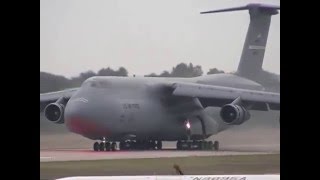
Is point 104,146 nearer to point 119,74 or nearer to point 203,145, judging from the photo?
point 119,74

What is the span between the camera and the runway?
23828 mm

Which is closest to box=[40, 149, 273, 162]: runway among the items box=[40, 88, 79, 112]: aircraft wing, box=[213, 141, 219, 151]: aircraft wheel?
box=[213, 141, 219, 151]: aircraft wheel

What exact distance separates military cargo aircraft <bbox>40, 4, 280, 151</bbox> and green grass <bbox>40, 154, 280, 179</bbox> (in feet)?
2.71

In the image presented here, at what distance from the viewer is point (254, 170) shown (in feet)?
79.5

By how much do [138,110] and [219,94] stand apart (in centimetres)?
288

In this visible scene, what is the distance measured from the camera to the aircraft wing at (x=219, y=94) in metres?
25.4

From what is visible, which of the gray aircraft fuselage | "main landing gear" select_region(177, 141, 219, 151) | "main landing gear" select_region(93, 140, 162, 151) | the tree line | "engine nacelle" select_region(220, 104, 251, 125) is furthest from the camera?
"main landing gear" select_region(177, 141, 219, 151)

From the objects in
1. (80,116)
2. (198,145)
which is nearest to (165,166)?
(198,145)

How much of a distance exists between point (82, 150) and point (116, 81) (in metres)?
2.51

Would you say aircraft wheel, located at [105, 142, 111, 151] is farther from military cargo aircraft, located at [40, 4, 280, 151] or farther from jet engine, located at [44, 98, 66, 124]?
jet engine, located at [44, 98, 66, 124]
